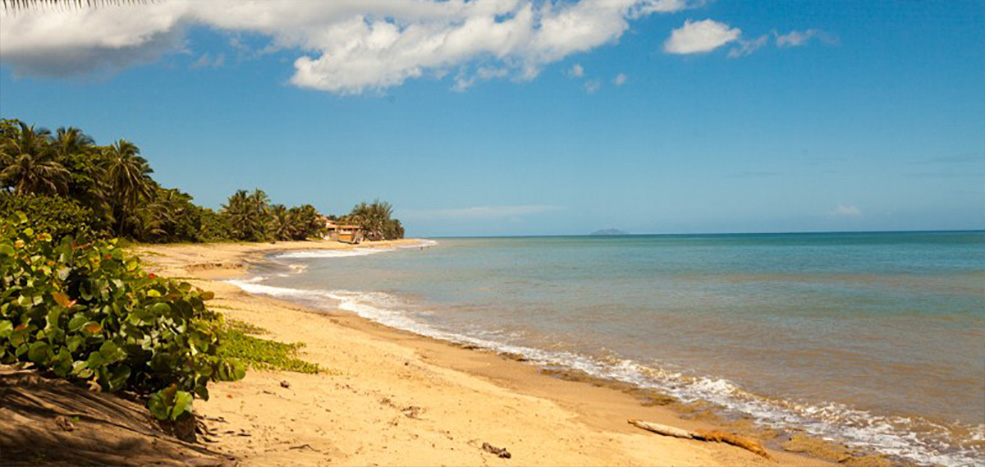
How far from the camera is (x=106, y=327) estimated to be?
14.3 feet

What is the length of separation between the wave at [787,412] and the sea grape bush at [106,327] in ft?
29.8

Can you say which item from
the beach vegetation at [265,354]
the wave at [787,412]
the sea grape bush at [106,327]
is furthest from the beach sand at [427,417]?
the wave at [787,412]

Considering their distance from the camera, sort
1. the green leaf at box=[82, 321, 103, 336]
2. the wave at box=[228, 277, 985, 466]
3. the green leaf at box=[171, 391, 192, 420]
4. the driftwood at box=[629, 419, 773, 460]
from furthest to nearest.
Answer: the wave at box=[228, 277, 985, 466], the driftwood at box=[629, 419, 773, 460], the green leaf at box=[171, 391, 192, 420], the green leaf at box=[82, 321, 103, 336]

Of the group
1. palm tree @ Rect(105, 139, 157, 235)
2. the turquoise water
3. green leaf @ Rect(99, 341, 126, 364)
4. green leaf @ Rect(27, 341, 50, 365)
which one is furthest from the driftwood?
palm tree @ Rect(105, 139, 157, 235)

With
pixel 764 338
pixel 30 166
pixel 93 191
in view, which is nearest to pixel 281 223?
pixel 93 191

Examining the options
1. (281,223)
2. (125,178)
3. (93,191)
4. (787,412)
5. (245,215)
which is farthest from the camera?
(281,223)

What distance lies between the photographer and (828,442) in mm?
8938

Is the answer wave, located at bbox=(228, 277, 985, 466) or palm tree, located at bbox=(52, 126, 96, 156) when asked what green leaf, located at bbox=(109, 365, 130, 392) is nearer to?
wave, located at bbox=(228, 277, 985, 466)

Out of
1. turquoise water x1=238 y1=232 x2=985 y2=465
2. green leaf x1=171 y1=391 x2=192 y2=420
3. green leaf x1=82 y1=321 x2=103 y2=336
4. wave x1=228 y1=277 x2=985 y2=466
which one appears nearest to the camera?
green leaf x1=82 y1=321 x2=103 y2=336

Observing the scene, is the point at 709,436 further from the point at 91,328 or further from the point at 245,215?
the point at 245,215

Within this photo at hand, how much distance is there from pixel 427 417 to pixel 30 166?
2009 inches

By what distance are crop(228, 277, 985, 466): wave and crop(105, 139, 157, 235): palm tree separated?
49446 mm

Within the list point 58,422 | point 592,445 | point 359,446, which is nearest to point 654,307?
point 592,445

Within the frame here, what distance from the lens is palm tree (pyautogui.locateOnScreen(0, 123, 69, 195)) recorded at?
44156 mm
